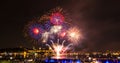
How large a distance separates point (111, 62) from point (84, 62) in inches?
317

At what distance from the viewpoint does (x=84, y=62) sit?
109312 millimetres

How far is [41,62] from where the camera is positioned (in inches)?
4215

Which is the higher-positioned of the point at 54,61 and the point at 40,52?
the point at 40,52

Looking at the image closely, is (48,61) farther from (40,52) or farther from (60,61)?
(40,52)

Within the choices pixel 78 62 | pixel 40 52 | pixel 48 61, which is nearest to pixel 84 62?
pixel 78 62

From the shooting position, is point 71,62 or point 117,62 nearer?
point 117,62

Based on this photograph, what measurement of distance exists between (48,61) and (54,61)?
1676 millimetres

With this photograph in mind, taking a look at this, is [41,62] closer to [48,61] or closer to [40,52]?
[48,61]

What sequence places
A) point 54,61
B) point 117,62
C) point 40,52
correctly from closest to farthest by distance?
point 117,62, point 54,61, point 40,52

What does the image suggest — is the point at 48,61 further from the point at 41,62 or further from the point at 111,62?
the point at 111,62

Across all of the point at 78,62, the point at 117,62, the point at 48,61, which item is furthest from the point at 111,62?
the point at 48,61

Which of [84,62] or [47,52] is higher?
[47,52]

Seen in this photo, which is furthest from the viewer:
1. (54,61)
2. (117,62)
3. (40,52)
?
(40,52)

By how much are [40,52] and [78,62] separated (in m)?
73.1
